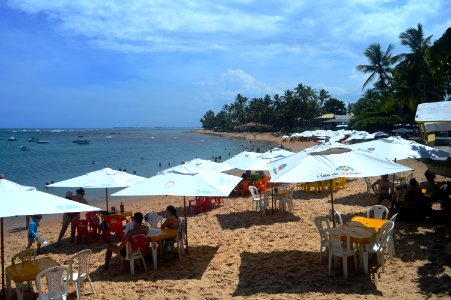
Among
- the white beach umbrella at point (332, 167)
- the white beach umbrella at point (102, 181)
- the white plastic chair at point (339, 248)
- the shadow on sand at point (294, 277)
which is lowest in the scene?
the shadow on sand at point (294, 277)

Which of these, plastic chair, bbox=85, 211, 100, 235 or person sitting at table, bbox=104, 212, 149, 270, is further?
plastic chair, bbox=85, 211, 100, 235

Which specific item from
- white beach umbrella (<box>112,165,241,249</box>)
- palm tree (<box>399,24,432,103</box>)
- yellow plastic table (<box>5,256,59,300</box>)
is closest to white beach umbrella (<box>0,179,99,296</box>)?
yellow plastic table (<box>5,256,59,300</box>)

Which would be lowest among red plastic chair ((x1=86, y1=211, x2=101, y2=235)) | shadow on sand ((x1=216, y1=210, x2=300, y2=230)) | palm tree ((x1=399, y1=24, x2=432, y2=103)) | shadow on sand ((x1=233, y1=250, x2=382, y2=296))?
shadow on sand ((x1=216, y1=210, x2=300, y2=230))

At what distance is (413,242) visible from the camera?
732cm

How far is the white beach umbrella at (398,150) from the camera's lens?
9750 mm

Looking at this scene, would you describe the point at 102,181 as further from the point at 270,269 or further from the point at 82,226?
the point at 270,269

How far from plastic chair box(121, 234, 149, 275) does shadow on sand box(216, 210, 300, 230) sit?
341 cm

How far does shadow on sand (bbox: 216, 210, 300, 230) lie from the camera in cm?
1012

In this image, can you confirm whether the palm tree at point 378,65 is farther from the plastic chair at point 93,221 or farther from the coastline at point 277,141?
the plastic chair at point 93,221

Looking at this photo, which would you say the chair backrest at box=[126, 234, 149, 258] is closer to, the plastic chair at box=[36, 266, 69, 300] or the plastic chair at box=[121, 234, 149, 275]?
the plastic chair at box=[121, 234, 149, 275]

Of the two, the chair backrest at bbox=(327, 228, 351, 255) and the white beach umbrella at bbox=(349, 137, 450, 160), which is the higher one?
the white beach umbrella at bbox=(349, 137, 450, 160)

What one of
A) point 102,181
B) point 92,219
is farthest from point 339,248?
point 102,181

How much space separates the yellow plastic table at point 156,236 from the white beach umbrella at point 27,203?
1.77 metres

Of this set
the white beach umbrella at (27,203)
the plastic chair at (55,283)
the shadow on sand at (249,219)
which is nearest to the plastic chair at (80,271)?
the plastic chair at (55,283)
